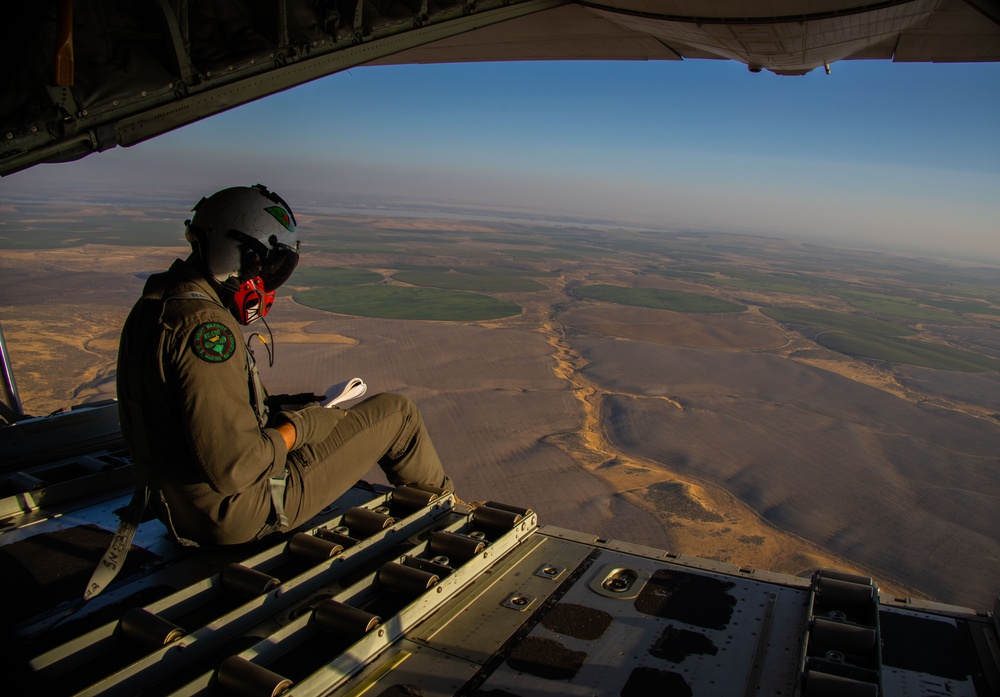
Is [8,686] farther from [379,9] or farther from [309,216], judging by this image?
[309,216]

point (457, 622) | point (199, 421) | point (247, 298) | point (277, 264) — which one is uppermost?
point (277, 264)

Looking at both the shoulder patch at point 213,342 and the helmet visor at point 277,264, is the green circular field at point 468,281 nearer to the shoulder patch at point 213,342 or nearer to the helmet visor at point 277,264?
the helmet visor at point 277,264

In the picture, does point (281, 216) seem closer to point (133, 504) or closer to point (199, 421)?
point (199, 421)

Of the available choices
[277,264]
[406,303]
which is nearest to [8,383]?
[277,264]

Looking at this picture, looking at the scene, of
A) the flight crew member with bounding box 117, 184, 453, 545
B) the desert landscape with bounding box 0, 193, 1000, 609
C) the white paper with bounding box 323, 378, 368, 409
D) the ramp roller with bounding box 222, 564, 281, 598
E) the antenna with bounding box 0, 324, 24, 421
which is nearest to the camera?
the ramp roller with bounding box 222, 564, 281, 598

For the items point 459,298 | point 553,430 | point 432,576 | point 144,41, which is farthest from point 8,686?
point 459,298

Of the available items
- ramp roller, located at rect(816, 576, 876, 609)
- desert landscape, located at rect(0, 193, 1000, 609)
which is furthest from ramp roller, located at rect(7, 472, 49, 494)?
ramp roller, located at rect(816, 576, 876, 609)

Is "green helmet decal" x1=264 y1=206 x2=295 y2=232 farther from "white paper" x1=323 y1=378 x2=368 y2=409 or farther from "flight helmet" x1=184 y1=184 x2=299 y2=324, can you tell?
"white paper" x1=323 y1=378 x2=368 y2=409
